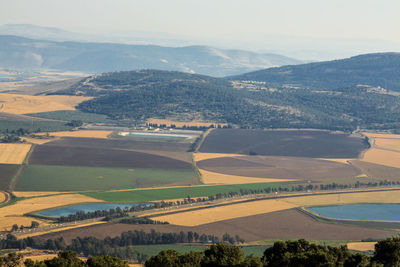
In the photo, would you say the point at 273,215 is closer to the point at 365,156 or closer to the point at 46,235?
the point at 46,235

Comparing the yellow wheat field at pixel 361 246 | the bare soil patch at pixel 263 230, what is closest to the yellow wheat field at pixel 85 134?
the bare soil patch at pixel 263 230

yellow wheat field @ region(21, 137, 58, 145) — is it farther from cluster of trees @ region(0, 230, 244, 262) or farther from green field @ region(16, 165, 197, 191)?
cluster of trees @ region(0, 230, 244, 262)

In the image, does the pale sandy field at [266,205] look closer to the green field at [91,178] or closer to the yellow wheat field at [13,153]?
the green field at [91,178]

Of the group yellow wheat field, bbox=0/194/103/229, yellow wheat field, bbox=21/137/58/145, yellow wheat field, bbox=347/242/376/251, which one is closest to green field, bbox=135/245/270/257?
yellow wheat field, bbox=347/242/376/251

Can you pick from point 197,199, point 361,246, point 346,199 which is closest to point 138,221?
point 197,199

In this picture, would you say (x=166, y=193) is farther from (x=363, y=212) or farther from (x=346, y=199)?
(x=363, y=212)

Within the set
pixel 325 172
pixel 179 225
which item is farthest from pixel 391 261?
pixel 325 172
